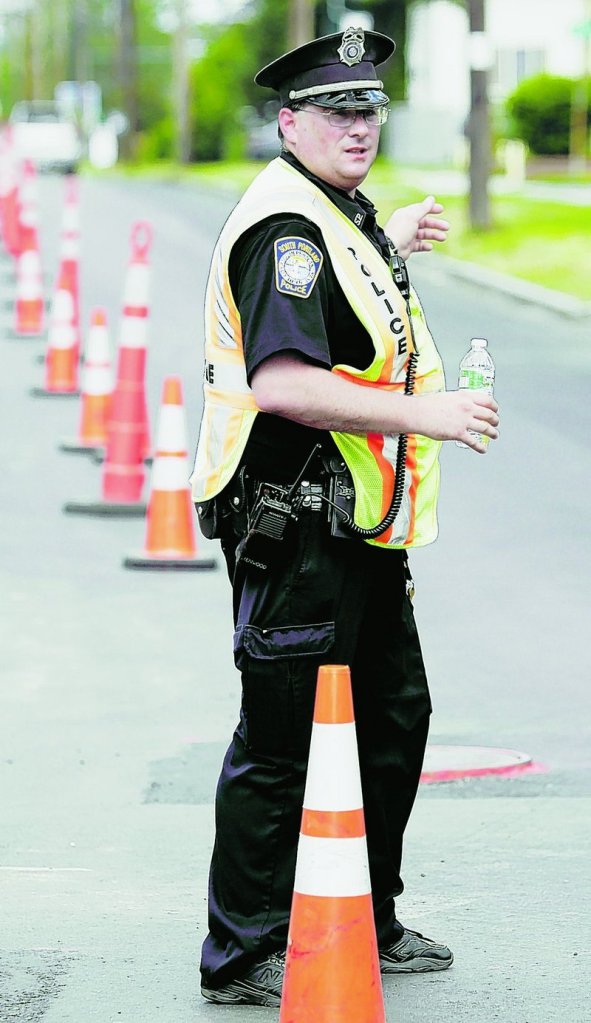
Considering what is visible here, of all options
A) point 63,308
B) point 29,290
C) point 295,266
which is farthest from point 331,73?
point 29,290

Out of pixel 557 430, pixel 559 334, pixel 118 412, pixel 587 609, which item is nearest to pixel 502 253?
pixel 559 334

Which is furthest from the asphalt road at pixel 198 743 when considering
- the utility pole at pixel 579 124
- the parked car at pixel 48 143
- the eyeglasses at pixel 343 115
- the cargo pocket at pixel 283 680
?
the parked car at pixel 48 143

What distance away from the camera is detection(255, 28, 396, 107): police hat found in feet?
14.1

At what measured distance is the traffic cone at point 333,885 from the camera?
3.97m

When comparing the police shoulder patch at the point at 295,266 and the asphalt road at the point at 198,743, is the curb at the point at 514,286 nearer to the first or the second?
the asphalt road at the point at 198,743

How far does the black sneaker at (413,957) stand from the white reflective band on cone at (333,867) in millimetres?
621

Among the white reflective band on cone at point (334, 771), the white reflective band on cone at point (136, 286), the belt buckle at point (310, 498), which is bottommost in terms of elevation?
the white reflective band on cone at point (334, 771)

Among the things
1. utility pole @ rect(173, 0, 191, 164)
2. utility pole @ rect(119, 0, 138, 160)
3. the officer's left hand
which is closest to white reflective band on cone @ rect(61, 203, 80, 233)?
the officer's left hand

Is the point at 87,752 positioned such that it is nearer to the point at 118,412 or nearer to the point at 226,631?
the point at 226,631

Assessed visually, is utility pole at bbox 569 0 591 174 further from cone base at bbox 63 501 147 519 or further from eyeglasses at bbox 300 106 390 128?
eyeglasses at bbox 300 106 390 128

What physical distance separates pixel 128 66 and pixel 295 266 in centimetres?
7396

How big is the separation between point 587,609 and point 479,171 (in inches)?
751

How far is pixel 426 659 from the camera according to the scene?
25.4 ft

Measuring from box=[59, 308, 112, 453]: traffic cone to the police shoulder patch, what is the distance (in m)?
7.72
